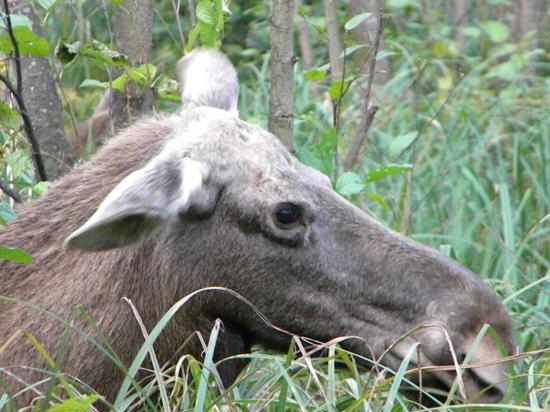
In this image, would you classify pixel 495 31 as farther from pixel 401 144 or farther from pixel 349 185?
pixel 349 185

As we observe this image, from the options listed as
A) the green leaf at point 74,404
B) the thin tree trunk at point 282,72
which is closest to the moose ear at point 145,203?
the green leaf at point 74,404

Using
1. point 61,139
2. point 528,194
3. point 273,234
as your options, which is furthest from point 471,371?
point 528,194

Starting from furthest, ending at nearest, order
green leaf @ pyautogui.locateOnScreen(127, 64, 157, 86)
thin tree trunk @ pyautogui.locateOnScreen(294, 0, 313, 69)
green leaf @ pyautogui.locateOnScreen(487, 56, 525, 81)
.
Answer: thin tree trunk @ pyautogui.locateOnScreen(294, 0, 313, 69) → green leaf @ pyautogui.locateOnScreen(487, 56, 525, 81) → green leaf @ pyautogui.locateOnScreen(127, 64, 157, 86)

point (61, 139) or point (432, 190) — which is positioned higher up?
point (61, 139)

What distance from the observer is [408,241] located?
403cm

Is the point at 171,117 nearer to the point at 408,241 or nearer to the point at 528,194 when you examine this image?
the point at 408,241

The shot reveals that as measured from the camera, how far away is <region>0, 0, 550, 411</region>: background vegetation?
3826 millimetres

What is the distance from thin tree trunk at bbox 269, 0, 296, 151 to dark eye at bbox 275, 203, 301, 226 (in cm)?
146

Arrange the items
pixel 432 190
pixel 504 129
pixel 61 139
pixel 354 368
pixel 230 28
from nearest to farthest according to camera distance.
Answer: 1. pixel 354 368
2. pixel 61 139
3. pixel 432 190
4. pixel 504 129
5. pixel 230 28

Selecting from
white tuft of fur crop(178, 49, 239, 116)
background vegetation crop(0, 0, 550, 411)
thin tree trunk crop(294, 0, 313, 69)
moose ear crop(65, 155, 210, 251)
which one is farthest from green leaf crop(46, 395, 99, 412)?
thin tree trunk crop(294, 0, 313, 69)

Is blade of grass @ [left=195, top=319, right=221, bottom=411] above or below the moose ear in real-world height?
below

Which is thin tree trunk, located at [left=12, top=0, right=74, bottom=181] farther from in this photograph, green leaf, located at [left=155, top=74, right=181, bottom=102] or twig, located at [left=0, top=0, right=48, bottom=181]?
green leaf, located at [left=155, top=74, right=181, bottom=102]

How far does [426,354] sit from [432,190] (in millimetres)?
2699

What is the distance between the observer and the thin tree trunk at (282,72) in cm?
539
